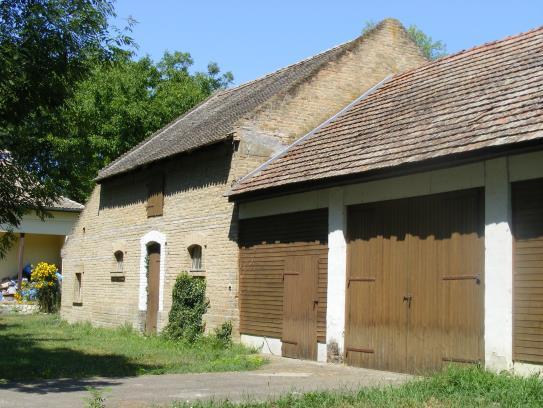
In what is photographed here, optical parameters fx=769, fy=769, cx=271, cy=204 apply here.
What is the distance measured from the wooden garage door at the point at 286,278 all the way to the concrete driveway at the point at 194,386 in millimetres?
1519

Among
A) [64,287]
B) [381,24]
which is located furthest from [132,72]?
[381,24]

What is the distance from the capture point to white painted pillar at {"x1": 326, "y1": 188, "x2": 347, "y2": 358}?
13.8 metres

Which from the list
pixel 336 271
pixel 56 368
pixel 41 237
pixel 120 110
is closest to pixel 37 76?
pixel 56 368

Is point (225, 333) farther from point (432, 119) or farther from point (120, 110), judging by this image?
point (120, 110)

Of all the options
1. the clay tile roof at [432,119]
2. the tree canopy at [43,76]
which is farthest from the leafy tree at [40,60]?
the clay tile roof at [432,119]

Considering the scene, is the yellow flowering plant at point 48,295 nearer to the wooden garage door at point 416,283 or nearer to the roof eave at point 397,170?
the roof eave at point 397,170

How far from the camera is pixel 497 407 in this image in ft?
27.0

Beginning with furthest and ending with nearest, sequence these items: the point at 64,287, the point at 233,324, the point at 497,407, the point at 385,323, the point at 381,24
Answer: the point at 64,287
the point at 381,24
the point at 233,324
the point at 385,323
the point at 497,407

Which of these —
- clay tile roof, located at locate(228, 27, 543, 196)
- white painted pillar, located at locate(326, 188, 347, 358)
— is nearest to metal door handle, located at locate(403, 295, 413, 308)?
white painted pillar, located at locate(326, 188, 347, 358)

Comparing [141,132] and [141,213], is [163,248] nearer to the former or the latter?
[141,213]

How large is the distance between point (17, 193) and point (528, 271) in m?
7.28

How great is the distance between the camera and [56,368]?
1280 cm

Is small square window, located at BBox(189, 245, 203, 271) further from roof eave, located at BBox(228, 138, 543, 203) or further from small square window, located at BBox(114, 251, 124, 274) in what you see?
small square window, located at BBox(114, 251, 124, 274)

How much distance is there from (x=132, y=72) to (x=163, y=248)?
68.2 feet
